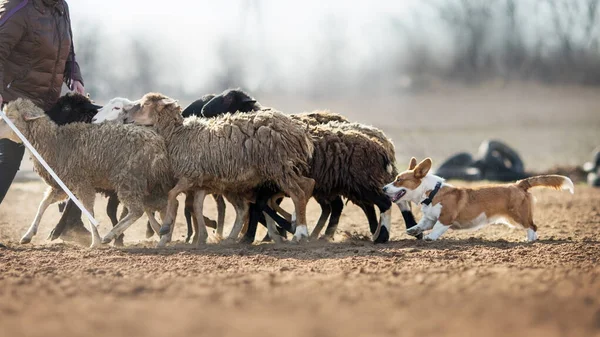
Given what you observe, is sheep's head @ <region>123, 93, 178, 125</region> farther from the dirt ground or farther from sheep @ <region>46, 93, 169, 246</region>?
the dirt ground

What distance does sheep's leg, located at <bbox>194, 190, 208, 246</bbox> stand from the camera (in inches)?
384

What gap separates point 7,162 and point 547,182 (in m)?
6.09

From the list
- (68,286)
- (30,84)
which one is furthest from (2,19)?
(68,286)

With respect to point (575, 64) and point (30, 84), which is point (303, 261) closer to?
point (30, 84)

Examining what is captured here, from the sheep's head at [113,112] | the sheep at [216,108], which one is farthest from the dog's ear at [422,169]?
the sheep's head at [113,112]

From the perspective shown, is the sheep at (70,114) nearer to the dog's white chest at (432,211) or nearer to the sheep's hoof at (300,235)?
the sheep's hoof at (300,235)

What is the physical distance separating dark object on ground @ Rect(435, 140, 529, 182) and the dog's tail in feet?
34.9

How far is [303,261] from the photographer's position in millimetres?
7707

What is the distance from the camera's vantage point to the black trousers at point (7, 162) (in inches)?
376

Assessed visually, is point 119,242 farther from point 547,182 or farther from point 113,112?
point 547,182

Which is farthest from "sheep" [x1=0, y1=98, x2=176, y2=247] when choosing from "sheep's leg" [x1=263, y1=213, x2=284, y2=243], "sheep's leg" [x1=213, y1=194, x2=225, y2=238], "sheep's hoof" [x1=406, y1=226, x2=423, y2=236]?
"sheep's hoof" [x1=406, y1=226, x2=423, y2=236]

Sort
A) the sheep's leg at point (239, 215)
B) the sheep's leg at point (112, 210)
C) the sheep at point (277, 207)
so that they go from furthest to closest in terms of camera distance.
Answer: the sheep's leg at point (112, 210), the sheep's leg at point (239, 215), the sheep at point (277, 207)

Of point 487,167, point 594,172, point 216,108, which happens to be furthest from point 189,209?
point 594,172

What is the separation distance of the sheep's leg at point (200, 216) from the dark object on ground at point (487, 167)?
11.4m
